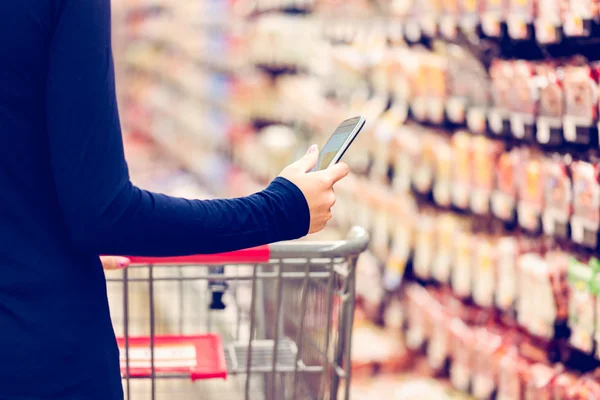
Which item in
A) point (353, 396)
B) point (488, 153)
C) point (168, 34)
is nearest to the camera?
point (488, 153)

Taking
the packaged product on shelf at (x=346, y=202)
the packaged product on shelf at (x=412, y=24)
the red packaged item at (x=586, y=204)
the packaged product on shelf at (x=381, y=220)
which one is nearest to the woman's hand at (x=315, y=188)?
the red packaged item at (x=586, y=204)

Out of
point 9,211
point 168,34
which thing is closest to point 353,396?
point 9,211

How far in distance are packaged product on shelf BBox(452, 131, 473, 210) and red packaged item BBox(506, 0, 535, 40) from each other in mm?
522

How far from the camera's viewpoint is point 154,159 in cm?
960

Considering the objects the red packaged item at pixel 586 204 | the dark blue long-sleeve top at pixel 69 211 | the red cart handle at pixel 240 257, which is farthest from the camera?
the red packaged item at pixel 586 204

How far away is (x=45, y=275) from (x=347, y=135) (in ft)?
1.40

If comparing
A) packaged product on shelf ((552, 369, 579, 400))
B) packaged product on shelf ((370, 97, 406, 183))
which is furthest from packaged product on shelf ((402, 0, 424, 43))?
packaged product on shelf ((552, 369, 579, 400))

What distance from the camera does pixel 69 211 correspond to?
0.81m

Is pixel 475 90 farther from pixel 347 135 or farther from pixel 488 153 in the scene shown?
pixel 347 135

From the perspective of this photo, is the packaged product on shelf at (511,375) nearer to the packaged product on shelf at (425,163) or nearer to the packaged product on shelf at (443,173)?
the packaged product on shelf at (443,173)

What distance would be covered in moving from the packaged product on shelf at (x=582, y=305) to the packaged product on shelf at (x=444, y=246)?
32.5 inches

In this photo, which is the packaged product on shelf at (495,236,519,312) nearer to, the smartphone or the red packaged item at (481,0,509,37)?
the red packaged item at (481,0,509,37)

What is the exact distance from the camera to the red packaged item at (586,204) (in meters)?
2.35

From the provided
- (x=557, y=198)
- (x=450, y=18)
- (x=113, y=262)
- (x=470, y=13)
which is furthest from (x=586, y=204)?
(x=113, y=262)
